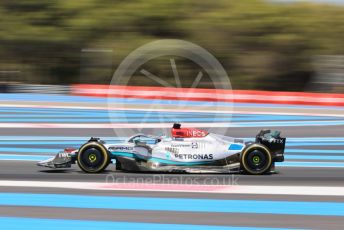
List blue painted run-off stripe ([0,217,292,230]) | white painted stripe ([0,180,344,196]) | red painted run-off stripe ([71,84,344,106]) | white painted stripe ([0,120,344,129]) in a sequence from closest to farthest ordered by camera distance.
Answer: blue painted run-off stripe ([0,217,292,230]) → white painted stripe ([0,180,344,196]) → white painted stripe ([0,120,344,129]) → red painted run-off stripe ([71,84,344,106])

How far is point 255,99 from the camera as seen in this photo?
19.5m

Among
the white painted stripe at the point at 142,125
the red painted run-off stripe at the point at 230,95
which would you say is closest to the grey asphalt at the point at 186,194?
the white painted stripe at the point at 142,125

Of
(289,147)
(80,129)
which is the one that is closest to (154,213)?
(289,147)

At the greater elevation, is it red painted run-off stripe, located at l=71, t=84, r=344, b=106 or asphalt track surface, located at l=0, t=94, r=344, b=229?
red painted run-off stripe, located at l=71, t=84, r=344, b=106

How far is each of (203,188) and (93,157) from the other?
1.37 meters

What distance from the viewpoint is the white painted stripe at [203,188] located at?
6691 mm

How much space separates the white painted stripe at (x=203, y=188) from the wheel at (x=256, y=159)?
0.46m

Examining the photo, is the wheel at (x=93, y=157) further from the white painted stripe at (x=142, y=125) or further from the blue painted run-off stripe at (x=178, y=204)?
the white painted stripe at (x=142, y=125)

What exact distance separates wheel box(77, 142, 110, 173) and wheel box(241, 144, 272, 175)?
1.54 metres

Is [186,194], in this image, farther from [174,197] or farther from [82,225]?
[82,225]

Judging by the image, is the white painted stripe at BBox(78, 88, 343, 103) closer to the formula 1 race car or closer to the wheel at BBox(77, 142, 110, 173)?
the formula 1 race car

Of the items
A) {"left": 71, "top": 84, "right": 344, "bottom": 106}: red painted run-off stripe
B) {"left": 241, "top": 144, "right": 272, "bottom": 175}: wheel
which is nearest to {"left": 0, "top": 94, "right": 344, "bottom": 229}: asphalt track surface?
{"left": 241, "top": 144, "right": 272, "bottom": 175}: wheel

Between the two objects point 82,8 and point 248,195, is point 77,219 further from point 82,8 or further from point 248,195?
point 82,8

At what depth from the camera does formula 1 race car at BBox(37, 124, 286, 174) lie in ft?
23.7
